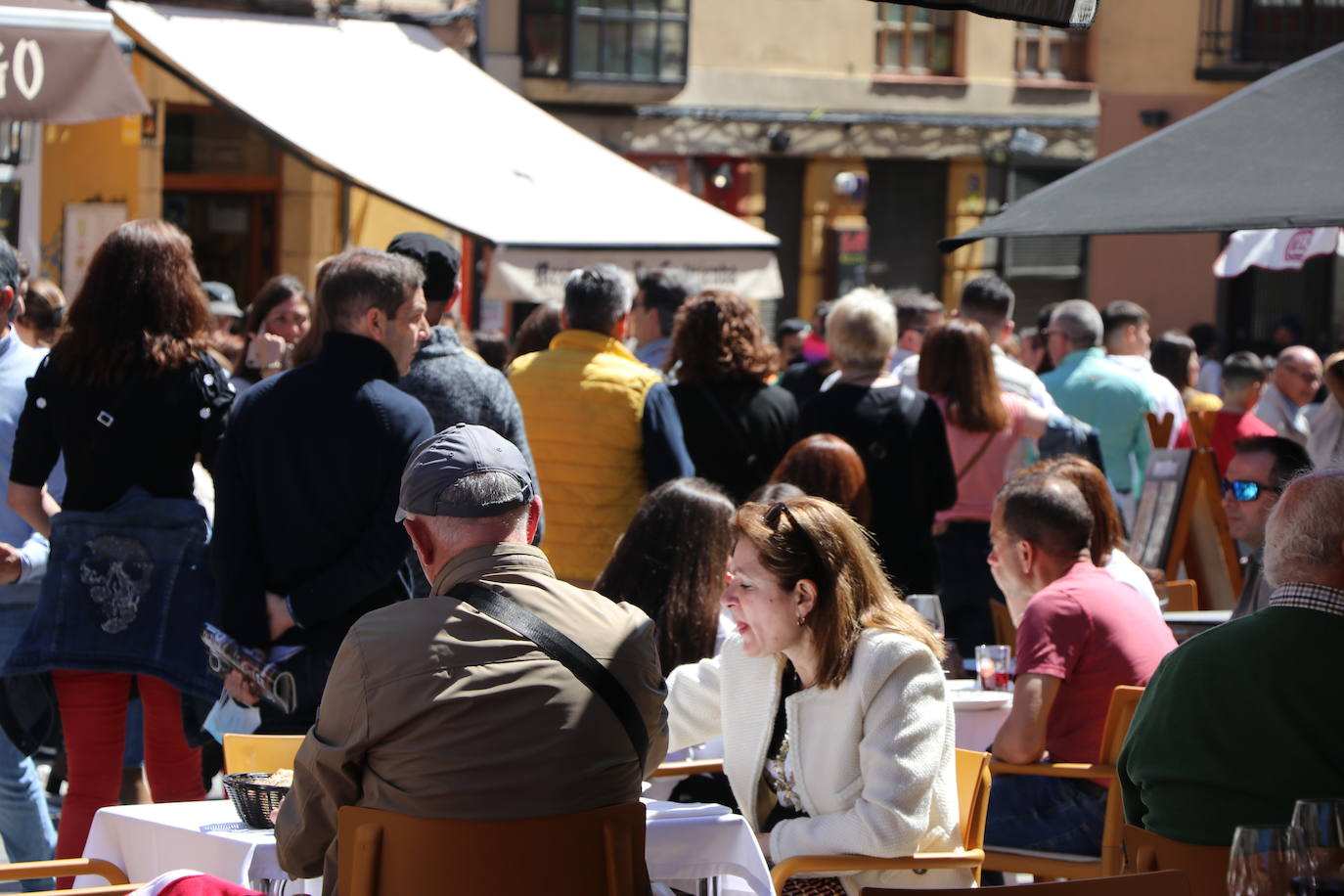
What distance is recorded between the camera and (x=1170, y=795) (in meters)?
3.28

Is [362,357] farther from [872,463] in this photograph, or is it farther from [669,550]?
[872,463]

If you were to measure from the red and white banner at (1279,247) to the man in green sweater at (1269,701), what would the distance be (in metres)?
6.91

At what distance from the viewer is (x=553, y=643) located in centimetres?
304

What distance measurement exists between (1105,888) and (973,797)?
4.04 feet

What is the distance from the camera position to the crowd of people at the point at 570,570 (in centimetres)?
308

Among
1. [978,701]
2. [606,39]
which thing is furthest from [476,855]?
[606,39]

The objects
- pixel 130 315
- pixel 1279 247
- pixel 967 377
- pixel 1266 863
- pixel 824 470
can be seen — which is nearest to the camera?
pixel 1266 863

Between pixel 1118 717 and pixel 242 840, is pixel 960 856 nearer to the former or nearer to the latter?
pixel 1118 717

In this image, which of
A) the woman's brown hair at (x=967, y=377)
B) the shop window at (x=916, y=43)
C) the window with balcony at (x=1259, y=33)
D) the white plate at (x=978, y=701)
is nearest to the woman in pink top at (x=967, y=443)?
the woman's brown hair at (x=967, y=377)

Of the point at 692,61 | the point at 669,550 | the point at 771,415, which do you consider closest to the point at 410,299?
the point at 669,550

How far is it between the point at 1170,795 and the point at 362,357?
2.30 m

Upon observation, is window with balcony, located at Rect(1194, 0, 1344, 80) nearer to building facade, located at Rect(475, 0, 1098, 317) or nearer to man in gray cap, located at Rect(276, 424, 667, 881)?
building facade, located at Rect(475, 0, 1098, 317)

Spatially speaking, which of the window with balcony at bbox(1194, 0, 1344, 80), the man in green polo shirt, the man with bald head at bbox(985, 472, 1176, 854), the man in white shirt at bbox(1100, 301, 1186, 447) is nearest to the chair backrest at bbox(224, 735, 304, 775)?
the man with bald head at bbox(985, 472, 1176, 854)

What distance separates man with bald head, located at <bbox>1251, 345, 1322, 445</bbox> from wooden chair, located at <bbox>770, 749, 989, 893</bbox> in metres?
7.15
